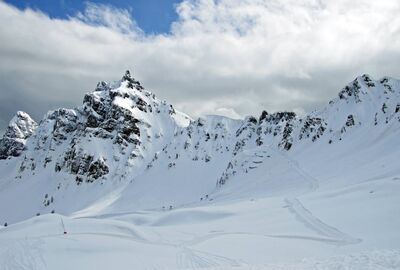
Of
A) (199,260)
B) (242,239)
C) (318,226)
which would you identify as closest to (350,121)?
(318,226)

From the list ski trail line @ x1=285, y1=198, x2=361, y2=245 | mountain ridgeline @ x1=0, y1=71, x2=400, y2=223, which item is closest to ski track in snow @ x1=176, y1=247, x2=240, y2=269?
ski trail line @ x1=285, y1=198, x2=361, y2=245

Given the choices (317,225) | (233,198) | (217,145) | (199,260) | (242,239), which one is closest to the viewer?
(199,260)

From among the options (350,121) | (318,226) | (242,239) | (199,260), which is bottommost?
(199,260)

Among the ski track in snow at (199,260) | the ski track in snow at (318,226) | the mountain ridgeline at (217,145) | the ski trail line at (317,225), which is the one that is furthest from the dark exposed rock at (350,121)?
the ski track in snow at (199,260)

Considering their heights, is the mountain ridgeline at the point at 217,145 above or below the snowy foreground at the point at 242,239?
above

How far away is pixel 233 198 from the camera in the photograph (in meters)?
84.8

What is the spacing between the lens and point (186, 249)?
1094 inches

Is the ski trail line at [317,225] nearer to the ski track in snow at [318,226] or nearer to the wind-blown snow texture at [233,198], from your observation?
the ski track in snow at [318,226]

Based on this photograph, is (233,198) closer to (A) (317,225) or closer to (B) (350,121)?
(A) (317,225)

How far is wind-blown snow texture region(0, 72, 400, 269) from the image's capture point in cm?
2562

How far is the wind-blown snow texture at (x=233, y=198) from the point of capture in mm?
25625

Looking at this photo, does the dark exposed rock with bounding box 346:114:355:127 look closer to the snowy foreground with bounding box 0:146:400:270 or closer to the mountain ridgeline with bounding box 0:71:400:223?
the mountain ridgeline with bounding box 0:71:400:223

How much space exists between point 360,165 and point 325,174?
22.7ft

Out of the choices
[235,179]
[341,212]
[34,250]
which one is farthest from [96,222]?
[235,179]
